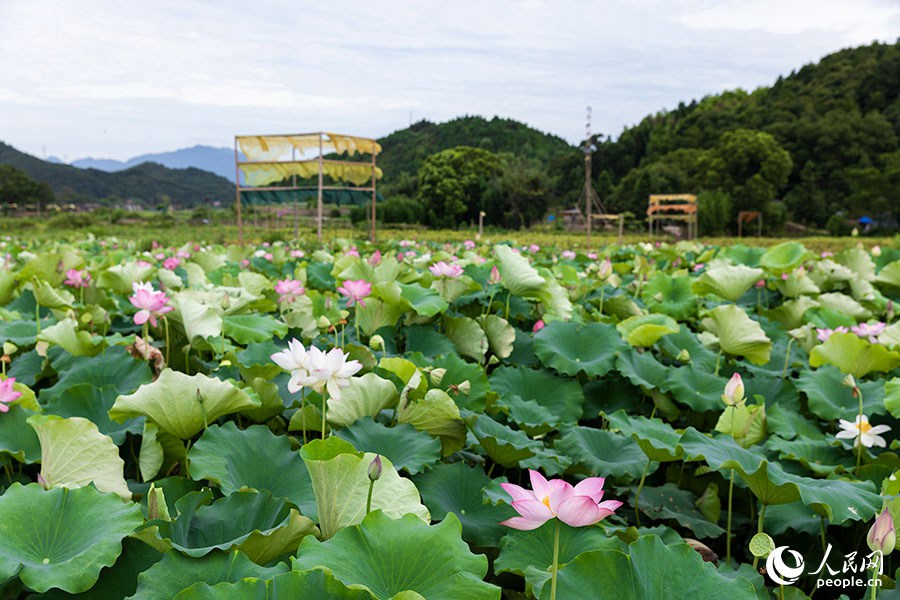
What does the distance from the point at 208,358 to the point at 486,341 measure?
752mm

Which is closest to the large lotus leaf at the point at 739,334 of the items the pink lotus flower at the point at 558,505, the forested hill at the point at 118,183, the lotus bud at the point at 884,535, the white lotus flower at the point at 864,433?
the white lotus flower at the point at 864,433

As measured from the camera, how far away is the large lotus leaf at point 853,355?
1728 mm

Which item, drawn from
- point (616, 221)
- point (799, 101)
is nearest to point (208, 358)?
point (616, 221)

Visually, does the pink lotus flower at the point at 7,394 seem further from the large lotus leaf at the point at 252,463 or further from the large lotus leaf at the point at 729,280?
the large lotus leaf at the point at 729,280

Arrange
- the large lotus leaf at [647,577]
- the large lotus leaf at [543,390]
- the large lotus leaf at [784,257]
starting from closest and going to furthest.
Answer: the large lotus leaf at [647,577] < the large lotus leaf at [543,390] < the large lotus leaf at [784,257]

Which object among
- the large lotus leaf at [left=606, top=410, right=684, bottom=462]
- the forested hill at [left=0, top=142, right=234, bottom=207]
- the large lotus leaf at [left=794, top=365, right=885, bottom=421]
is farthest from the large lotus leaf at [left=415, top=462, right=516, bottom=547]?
the forested hill at [left=0, top=142, right=234, bottom=207]

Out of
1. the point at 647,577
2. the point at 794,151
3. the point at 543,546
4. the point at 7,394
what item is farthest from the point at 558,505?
the point at 794,151

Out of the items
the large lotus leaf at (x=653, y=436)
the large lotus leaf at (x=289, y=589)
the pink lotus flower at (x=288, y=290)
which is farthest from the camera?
the pink lotus flower at (x=288, y=290)

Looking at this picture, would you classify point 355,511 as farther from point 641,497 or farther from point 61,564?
point 641,497

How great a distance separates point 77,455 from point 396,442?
1.59 ft

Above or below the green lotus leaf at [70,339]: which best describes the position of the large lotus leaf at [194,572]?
below

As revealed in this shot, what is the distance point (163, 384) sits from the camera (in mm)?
1017

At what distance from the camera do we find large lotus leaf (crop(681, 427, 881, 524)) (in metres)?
1.01

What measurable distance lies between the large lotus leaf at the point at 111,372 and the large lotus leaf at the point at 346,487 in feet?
2.37
